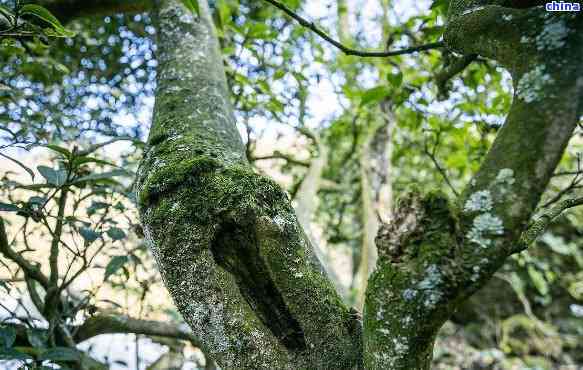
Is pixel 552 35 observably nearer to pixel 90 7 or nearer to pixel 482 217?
pixel 482 217

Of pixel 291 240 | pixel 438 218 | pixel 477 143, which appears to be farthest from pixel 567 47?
pixel 477 143

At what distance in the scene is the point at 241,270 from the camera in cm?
100

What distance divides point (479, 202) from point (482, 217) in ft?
0.10

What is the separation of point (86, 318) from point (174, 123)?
1259 mm

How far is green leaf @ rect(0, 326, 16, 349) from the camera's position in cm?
131

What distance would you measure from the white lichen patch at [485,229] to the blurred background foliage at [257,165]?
0.12 m

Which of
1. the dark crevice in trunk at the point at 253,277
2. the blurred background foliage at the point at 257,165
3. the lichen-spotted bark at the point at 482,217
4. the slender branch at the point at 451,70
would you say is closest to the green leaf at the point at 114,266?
the blurred background foliage at the point at 257,165

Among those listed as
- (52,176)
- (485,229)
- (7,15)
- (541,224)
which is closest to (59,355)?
(52,176)

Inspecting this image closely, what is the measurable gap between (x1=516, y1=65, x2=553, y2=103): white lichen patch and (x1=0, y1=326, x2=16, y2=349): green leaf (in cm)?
156

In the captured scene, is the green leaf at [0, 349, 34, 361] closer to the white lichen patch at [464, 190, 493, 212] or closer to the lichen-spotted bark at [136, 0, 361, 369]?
the lichen-spotted bark at [136, 0, 361, 369]

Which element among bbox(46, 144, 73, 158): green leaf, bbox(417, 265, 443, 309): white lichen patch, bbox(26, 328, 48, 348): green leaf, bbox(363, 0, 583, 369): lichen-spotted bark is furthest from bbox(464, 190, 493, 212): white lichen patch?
bbox(26, 328, 48, 348): green leaf

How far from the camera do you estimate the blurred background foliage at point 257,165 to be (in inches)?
67.4

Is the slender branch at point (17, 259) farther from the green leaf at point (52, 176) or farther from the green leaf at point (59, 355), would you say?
the green leaf at point (59, 355)

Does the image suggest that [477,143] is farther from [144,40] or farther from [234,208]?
[144,40]
